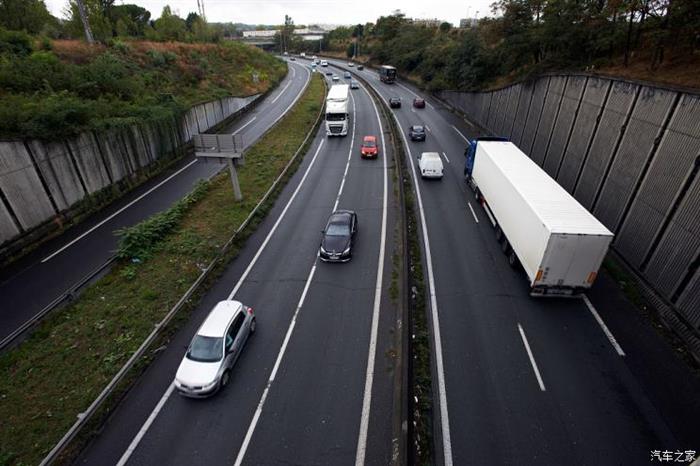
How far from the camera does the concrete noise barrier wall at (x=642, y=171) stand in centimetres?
1445

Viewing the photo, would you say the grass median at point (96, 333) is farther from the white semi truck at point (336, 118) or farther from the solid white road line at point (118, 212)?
the white semi truck at point (336, 118)

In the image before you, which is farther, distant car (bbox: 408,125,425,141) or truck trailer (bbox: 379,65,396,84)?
truck trailer (bbox: 379,65,396,84)

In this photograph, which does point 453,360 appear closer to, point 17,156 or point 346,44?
point 17,156

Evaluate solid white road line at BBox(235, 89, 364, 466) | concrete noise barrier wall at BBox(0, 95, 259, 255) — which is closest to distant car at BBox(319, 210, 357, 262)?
solid white road line at BBox(235, 89, 364, 466)

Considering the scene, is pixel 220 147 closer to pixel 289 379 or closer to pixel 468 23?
pixel 289 379

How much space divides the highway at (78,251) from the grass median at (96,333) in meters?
1.83

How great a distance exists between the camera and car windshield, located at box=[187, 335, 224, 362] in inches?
500

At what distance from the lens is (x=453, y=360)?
13562 millimetres

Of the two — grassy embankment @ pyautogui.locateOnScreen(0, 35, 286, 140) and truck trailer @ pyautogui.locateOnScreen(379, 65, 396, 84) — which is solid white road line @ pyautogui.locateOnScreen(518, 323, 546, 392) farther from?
truck trailer @ pyautogui.locateOnScreen(379, 65, 396, 84)

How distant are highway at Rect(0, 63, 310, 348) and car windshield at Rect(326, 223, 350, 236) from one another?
13.6 metres

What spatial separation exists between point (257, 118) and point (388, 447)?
52.4 m

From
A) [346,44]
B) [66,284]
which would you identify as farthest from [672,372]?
[346,44]

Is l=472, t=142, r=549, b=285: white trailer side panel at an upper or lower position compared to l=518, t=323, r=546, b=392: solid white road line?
upper

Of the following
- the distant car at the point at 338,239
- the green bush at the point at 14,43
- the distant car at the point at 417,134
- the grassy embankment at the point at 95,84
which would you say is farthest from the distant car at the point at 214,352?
the green bush at the point at 14,43
